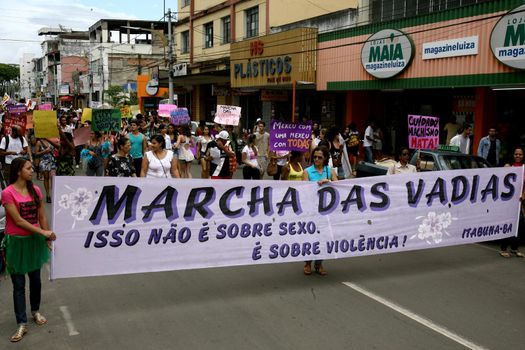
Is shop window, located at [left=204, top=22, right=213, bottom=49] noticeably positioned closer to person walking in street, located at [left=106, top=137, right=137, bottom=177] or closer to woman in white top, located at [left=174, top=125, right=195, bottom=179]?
woman in white top, located at [left=174, top=125, right=195, bottom=179]

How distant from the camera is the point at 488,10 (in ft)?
47.8

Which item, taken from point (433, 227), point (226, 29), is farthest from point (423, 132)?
point (226, 29)

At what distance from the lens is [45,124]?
11062mm

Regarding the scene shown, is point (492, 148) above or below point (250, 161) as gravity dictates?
above

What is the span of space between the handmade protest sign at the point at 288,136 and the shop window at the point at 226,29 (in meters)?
23.1

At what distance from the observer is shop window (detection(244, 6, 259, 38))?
2931 cm

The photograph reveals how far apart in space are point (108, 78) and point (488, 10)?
2201 inches

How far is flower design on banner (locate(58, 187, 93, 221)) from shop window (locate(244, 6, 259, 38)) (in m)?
24.9

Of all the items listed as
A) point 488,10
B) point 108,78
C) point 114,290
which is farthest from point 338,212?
point 108,78

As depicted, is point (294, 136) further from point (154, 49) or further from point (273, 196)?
point (154, 49)

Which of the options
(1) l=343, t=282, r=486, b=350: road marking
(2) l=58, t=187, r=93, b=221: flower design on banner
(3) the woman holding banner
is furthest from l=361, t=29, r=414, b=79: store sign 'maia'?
(2) l=58, t=187, r=93, b=221: flower design on banner

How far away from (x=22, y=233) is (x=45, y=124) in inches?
265

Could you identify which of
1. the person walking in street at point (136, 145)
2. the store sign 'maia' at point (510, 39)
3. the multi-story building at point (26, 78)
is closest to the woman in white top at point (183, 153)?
the person walking in street at point (136, 145)

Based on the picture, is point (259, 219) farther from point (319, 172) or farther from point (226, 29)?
point (226, 29)
